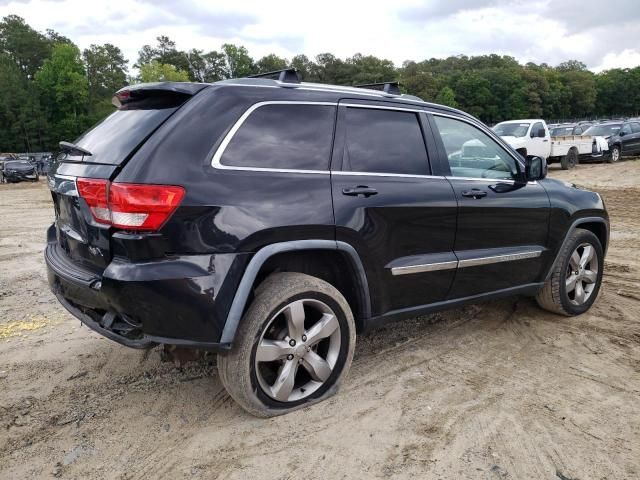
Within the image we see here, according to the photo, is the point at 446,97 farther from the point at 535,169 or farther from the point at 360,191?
the point at 360,191

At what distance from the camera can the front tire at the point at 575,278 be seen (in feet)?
14.6

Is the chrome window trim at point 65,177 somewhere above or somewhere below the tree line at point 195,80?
below

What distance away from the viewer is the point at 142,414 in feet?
10.2

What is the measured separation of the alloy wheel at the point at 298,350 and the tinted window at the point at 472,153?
1.51 metres

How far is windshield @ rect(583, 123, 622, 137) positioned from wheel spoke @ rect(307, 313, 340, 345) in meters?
23.5

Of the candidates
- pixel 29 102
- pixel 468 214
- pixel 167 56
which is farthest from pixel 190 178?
pixel 167 56

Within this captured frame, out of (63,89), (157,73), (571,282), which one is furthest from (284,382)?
(63,89)

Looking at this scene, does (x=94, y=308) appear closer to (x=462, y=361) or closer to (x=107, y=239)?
(x=107, y=239)

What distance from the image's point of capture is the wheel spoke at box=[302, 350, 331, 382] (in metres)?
3.03

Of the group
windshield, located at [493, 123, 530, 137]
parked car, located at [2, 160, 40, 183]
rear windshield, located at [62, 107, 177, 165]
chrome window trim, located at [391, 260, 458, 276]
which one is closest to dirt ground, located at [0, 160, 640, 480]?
chrome window trim, located at [391, 260, 458, 276]

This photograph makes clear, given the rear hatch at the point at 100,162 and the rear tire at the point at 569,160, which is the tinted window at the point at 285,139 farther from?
the rear tire at the point at 569,160

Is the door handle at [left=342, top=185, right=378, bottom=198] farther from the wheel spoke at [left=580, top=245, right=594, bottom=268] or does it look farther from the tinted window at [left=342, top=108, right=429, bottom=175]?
the wheel spoke at [left=580, top=245, right=594, bottom=268]

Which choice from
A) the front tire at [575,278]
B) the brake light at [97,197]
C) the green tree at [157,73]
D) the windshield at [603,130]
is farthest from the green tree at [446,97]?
the brake light at [97,197]

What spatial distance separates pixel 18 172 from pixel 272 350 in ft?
98.1
